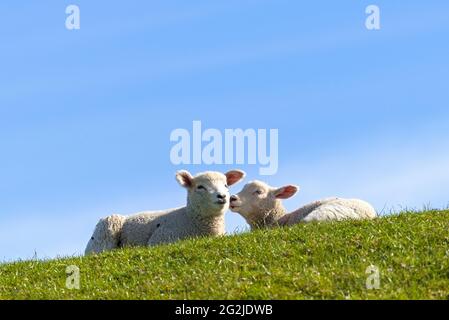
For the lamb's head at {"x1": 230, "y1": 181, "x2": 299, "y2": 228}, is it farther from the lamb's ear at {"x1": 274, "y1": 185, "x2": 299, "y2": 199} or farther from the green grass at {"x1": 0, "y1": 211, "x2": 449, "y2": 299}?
the green grass at {"x1": 0, "y1": 211, "x2": 449, "y2": 299}

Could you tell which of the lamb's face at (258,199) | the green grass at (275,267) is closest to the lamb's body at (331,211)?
the lamb's face at (258,199)

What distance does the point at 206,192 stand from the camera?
947 inches

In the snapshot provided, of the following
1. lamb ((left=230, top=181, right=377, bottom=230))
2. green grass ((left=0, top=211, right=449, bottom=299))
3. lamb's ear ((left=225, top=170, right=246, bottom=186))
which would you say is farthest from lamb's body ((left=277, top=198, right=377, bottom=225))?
green grass ((left=0, top=211, right=449, bottom=299))

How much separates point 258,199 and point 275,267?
28.3ft

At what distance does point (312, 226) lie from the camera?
67.9 feet

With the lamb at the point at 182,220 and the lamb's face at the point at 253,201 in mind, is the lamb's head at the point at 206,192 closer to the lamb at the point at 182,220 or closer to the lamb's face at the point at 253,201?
the lamb at the point at 182,220

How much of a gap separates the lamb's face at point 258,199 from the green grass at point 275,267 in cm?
501

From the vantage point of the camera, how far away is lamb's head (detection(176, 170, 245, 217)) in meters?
23.9

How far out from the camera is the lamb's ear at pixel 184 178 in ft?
80.5

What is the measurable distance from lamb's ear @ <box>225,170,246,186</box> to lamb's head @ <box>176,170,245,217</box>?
665 millimetres
